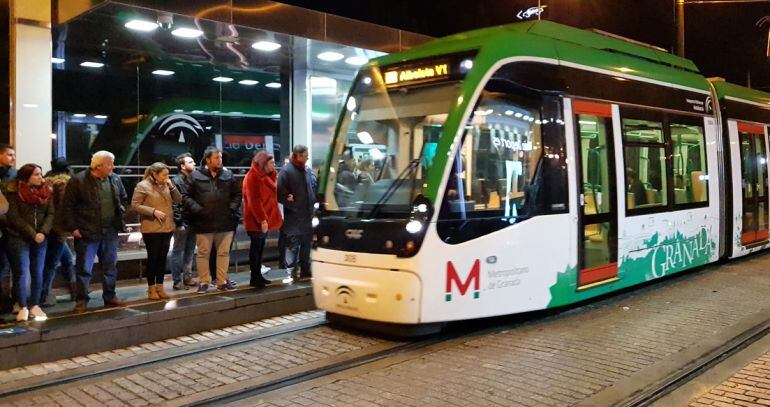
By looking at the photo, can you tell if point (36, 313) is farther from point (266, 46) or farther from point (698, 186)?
point (698, 186)

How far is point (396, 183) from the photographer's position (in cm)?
659

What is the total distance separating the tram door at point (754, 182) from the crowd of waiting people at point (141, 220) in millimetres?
7769

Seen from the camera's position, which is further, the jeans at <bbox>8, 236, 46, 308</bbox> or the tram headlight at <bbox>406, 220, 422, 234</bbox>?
the jeans at <bbox>8, 236, 46, 308</bbox>

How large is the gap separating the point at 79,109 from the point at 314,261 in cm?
636

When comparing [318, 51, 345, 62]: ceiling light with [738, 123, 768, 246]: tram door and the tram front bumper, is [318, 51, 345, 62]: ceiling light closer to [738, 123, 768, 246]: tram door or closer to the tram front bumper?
the tram front bumper

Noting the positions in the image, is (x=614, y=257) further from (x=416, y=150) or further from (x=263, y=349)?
(x=263, y=349)

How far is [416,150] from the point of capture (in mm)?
6547

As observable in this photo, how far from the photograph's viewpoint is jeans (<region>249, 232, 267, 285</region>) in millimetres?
8633

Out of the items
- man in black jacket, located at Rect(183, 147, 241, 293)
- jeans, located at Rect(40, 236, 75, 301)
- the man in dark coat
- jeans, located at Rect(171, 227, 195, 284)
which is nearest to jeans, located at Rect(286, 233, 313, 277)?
the man in dark coat

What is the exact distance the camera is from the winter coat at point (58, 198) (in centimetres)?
731

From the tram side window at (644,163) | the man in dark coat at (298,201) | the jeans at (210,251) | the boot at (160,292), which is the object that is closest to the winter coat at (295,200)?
the man in dark coat at (298,201)

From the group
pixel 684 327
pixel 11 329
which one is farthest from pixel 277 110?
pixel 684 327

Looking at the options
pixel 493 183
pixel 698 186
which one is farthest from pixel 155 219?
pixel 698 186

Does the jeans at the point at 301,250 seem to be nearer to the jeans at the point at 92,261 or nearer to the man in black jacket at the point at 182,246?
the man in black jacket at the point at 182,246
